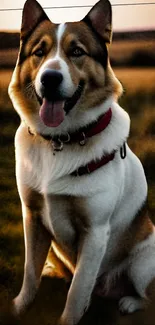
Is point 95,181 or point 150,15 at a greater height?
point 150,15

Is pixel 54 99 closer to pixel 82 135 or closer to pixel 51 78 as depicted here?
pixel 51 78

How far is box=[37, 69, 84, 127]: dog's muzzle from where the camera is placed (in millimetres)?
1656

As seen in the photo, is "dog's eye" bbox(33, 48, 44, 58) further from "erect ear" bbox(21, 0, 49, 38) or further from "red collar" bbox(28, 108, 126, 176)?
"red collar" bbox(28, 108, 126, 176)

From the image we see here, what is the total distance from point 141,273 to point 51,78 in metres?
0.92

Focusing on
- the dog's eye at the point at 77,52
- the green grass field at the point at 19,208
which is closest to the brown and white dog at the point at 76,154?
the dog's eye at the point at 77,52

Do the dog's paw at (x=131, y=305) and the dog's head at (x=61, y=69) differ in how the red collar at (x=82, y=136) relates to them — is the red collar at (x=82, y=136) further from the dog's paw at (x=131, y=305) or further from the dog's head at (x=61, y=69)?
the dog's paw at (x=131, y=305)

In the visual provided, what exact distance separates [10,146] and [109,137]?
27.6 inches

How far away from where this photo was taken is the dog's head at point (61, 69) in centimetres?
169

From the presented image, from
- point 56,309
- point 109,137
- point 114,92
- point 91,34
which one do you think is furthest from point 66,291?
point 91,34

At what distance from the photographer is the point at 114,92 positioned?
1.87m

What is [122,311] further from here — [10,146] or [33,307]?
[10,146]

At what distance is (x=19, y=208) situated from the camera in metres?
2.35

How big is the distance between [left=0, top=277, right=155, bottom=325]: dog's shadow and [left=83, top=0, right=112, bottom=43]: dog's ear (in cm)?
111

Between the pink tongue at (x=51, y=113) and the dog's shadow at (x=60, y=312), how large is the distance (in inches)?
31.7
